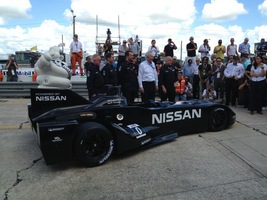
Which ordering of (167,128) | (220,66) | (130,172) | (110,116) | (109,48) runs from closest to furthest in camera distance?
(130,172)
(110,116)
(167,128)
(220,66)
(109,48)

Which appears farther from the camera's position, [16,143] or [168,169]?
[16,143]

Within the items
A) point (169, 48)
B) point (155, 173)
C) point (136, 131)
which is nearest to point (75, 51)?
point (169, 48)

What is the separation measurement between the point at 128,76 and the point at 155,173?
11.9ft

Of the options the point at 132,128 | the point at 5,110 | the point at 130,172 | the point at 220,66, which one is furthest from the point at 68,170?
the point at 220,66

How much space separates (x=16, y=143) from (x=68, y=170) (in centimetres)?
175

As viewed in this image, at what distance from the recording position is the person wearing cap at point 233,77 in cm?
870

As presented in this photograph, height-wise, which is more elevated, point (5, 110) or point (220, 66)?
point (220, 66)

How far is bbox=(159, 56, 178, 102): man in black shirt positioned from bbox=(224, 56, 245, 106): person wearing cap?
2.65m

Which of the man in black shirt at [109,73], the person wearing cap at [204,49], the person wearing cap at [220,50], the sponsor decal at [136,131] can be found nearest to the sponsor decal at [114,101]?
the sponsor decal at [136,131]

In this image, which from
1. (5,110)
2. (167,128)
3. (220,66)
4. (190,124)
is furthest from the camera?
(220,66)

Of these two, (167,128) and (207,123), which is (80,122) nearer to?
(167,128)

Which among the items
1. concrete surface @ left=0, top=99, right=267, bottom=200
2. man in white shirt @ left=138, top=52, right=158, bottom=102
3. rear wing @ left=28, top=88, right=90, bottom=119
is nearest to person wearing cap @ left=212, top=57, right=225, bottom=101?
man in white shirt @ left=138, top=52, right=158, bottom=102

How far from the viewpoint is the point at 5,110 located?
8.19 m

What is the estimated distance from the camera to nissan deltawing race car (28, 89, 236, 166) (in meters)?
3.62
